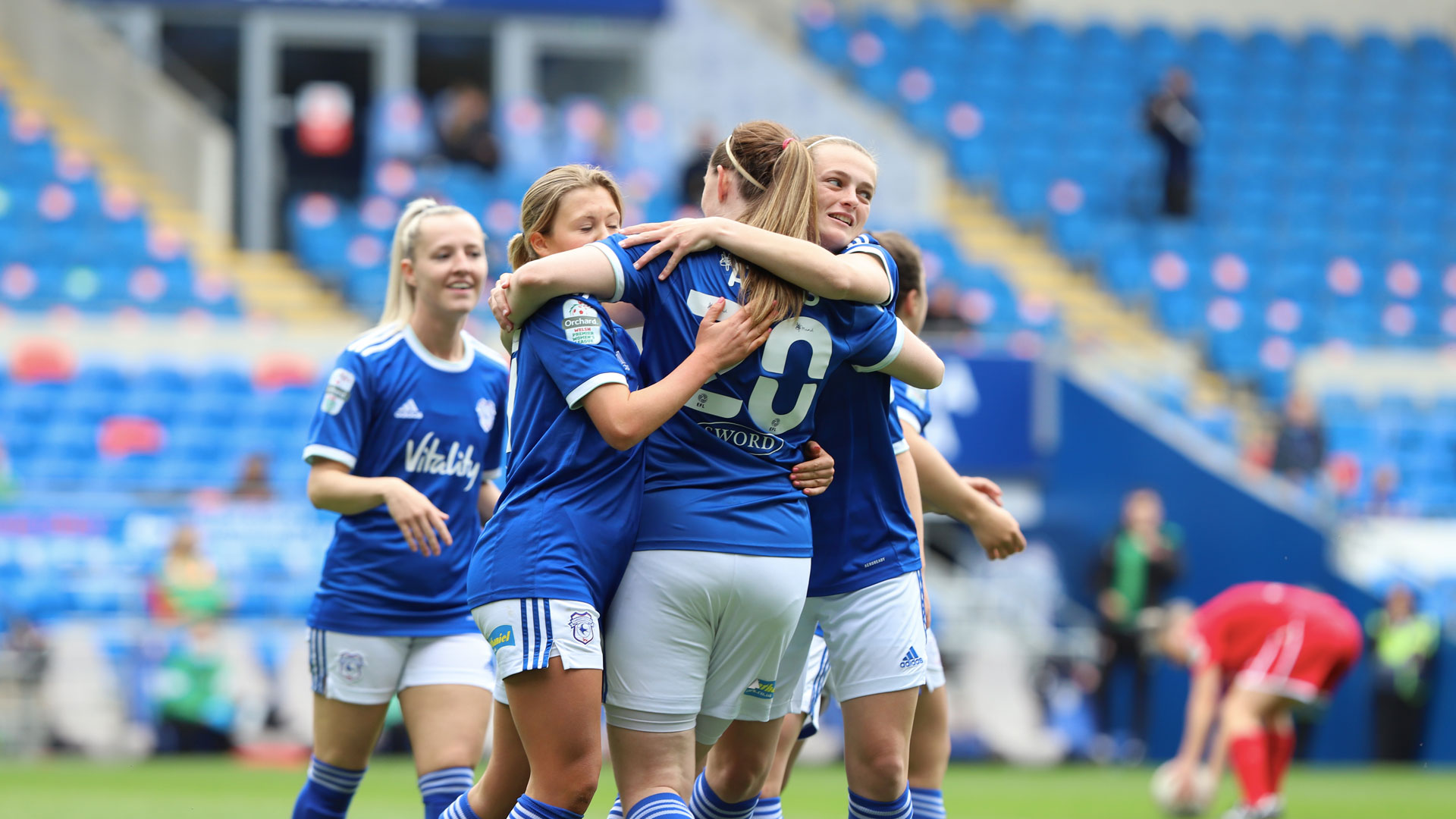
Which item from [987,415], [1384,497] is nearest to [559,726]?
[987,415]

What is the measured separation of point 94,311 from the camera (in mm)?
16156

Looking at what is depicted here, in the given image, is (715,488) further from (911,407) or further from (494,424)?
(494,424)

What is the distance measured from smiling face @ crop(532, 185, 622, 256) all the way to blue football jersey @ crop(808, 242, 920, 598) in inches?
26.1

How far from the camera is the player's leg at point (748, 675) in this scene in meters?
4.14

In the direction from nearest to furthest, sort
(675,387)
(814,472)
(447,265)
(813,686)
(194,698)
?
(675,387) < (814,472) < (813,686) < (447,265) < (194,698)

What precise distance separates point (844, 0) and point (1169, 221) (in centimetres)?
585

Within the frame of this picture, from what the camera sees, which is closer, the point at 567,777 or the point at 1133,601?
the point at 567,777

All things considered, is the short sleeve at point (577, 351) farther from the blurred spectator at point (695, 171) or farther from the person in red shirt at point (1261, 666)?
the blurred spectator at point (695, 171)

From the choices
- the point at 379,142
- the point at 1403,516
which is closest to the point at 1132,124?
the point at 1403,516

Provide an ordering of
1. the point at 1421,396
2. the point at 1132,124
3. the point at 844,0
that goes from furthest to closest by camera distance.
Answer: the point at 844,0, the point at 1132,124, the point at 1421,396

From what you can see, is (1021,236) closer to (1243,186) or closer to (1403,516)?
(1243,186)

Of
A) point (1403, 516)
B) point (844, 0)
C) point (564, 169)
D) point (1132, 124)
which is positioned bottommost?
point (1403, 516)

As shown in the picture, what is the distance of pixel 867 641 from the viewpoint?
15.4ft

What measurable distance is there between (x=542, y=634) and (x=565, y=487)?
33cm
